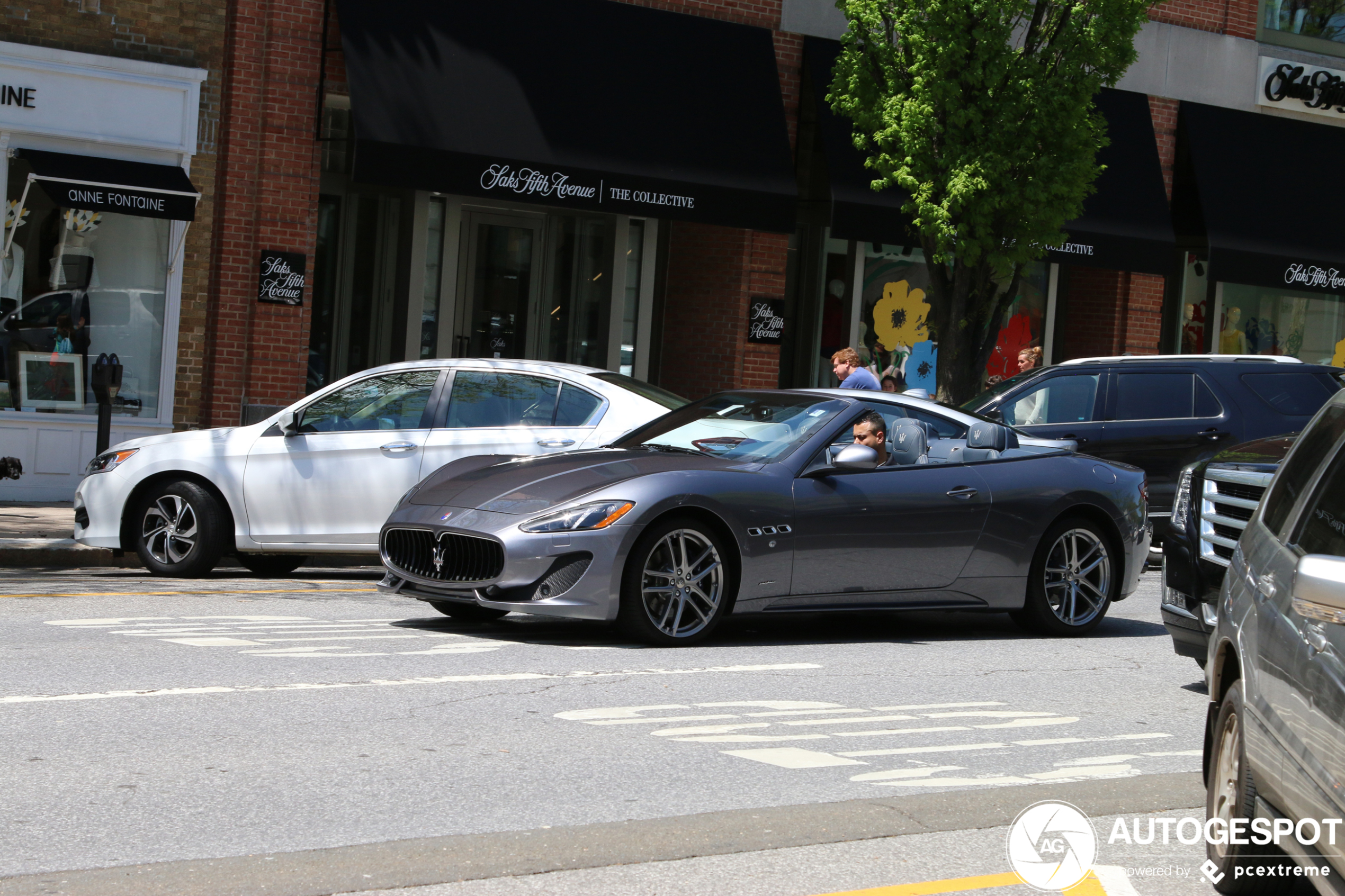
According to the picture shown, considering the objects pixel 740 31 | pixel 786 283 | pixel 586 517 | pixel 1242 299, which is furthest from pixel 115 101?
pixel 1242 299

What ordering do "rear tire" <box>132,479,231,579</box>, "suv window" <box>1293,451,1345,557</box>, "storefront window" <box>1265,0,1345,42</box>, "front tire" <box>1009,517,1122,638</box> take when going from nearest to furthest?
"suv window" <box>1293,451,1345,557</box>, "front tire" <box>1009,517,1122,638</box>, "rear tire" <box>132,479,231,579</box>, "storefront window" <box>1265,0,1345,42</box>

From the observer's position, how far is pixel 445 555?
8688 millimetres

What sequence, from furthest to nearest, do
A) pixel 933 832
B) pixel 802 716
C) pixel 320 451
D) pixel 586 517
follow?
pixel 320 451 → pixel 586 517 → pixel 802 716 → pixel 933 832

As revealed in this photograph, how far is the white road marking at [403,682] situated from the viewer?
269 inches

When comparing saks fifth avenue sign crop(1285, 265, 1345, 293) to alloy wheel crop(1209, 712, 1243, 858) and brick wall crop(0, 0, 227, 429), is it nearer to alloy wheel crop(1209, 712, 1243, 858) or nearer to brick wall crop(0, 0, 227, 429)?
brick wall crop(0, 0, 227, 429)

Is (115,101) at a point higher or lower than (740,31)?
lower

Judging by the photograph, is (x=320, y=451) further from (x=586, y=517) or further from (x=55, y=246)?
(x=55, y=246)

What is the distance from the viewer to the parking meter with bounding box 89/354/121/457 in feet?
45.9

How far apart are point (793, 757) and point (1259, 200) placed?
17170mm

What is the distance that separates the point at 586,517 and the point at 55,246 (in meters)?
9.62

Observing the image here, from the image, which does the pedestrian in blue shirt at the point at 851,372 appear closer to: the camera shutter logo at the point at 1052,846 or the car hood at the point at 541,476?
the car hood at the point at 541,476

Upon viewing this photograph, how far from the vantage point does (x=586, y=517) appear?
8.41 m

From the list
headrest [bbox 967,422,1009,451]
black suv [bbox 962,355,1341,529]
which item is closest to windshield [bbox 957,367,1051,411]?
black suv [bbox 962,355,1341,529]

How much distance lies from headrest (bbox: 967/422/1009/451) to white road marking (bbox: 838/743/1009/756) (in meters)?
3.46
